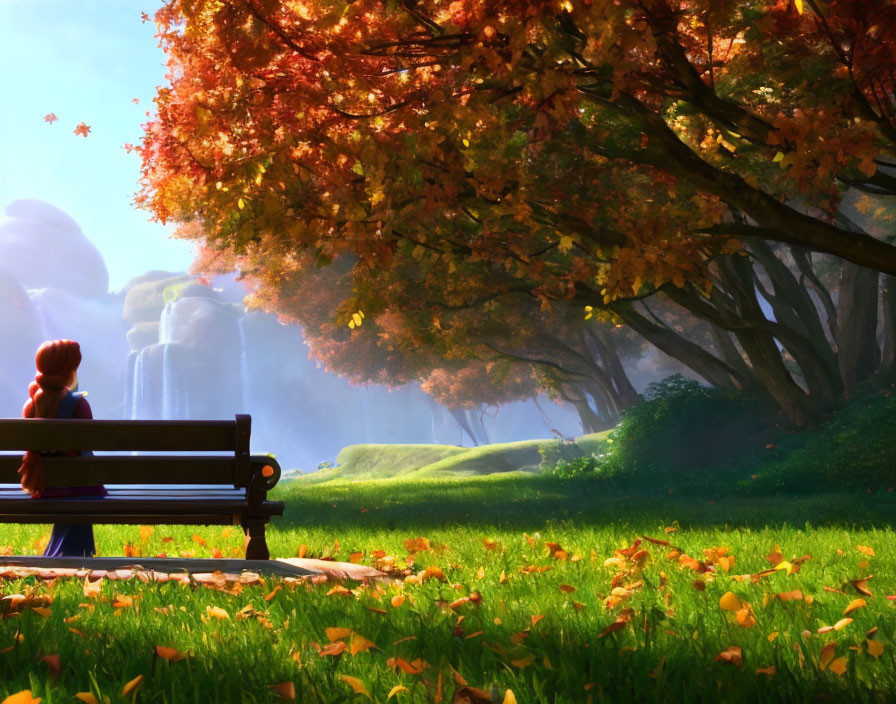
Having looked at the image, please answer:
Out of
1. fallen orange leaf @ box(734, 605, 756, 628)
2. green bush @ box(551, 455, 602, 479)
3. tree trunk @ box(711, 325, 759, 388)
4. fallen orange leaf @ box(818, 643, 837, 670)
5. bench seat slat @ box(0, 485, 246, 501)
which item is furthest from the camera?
green bush @ box(551, 455, 602, 479)

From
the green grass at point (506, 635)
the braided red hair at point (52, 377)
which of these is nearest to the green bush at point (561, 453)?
the green grass at point (506, 635)

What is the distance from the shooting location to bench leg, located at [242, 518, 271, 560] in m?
5.46

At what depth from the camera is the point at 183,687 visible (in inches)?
109

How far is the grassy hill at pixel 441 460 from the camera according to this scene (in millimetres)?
31055

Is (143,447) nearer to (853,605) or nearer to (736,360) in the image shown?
(853,605)

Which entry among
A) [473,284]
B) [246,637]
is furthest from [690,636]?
[473,284]

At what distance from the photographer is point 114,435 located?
17.4 feet

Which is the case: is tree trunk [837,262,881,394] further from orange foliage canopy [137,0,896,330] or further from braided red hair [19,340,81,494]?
braided red hair [19,340,81,494]

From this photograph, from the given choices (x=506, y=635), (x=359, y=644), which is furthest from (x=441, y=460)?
(x=359, y=644)

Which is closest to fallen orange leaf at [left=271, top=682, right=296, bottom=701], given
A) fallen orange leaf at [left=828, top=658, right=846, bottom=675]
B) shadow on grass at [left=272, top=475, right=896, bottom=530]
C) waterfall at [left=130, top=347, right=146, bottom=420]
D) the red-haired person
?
fallen orange leaf at [left=828, top=658, right=846, bottom=675]

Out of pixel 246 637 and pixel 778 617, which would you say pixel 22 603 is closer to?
pixel 246 637

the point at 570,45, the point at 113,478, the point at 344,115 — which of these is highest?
the point at 570,45

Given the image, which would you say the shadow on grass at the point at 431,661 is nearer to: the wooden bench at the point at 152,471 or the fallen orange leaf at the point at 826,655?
the fallen orange leaf at the point at 826,655

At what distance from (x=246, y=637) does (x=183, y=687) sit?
59 centimetres
